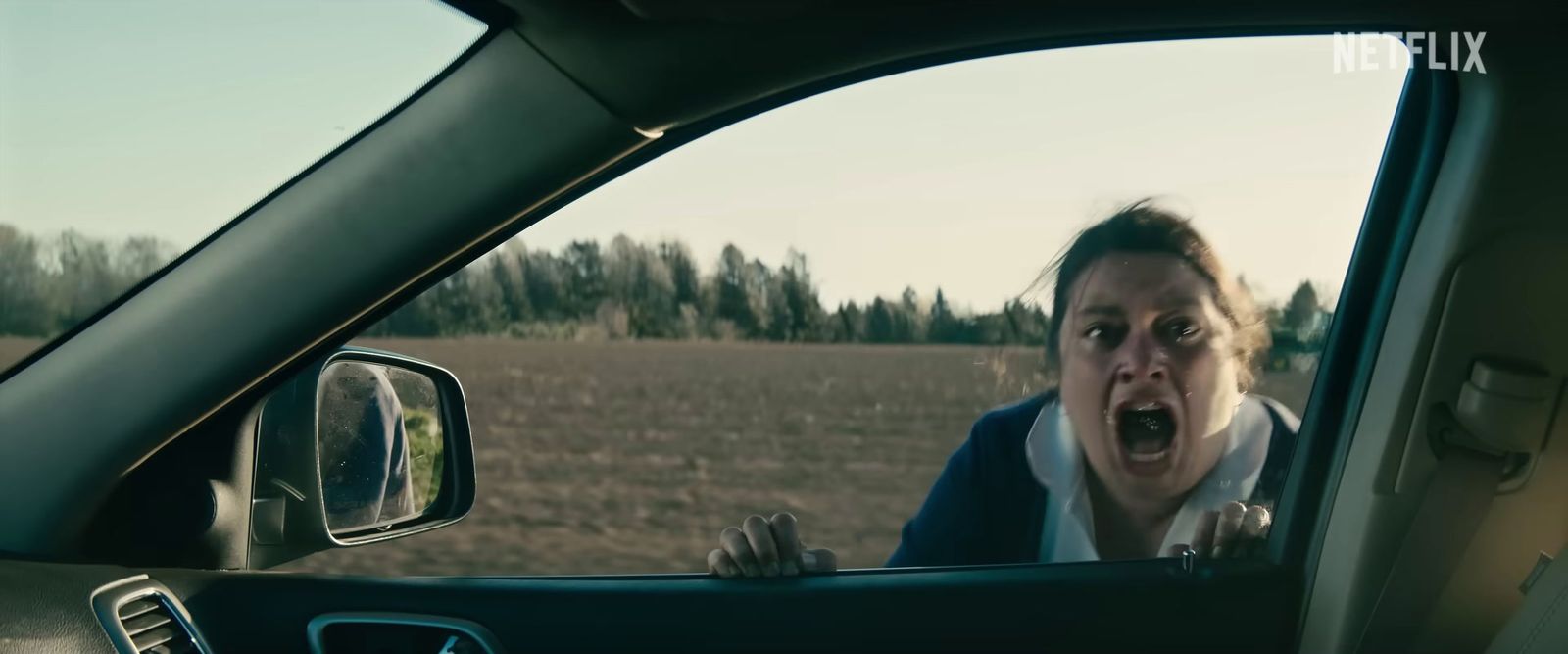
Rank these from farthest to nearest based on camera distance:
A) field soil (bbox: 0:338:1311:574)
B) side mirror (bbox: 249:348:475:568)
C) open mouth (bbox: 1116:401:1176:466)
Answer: field soil (bbox: 0:338:1311:574)
open mouth (bbox: 1116:401:1176:466)
side mirror (bbox: 249:348:475:568)

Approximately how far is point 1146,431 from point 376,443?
150cm

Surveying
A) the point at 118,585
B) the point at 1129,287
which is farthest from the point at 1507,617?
the point at 118,585

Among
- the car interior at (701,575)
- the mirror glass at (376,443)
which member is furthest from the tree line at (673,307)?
the car interior at (701,575)

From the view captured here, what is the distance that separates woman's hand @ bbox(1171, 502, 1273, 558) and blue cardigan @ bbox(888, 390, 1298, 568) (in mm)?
45

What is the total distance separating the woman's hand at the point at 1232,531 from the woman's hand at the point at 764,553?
76cm

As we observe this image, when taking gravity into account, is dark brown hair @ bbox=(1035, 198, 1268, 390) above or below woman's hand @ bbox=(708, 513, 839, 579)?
above

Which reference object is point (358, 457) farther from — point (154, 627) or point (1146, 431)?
point (1146, 431)

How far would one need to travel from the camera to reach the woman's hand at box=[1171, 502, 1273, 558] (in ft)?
8.98

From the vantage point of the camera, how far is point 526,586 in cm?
249

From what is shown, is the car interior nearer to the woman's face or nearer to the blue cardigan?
the blue cardigan

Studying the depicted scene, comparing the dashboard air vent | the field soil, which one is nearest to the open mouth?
the field soil

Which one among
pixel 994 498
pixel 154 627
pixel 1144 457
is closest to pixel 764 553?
pixel 994 498

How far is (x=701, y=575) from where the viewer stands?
2572mm

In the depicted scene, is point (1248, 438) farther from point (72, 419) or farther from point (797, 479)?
point (72, 419)
